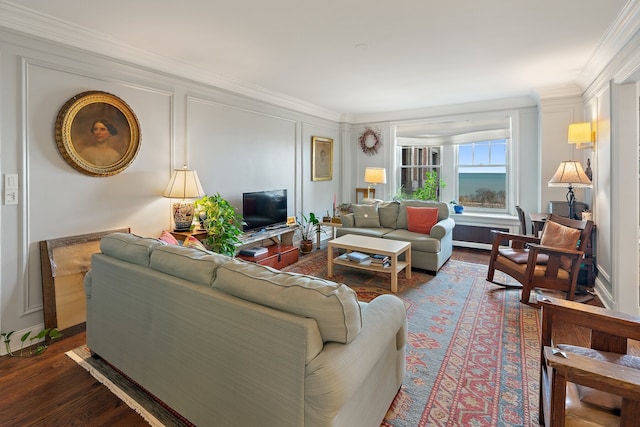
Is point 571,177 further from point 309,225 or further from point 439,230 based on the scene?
point 309,225

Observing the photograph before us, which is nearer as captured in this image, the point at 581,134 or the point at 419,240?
the point at 581,134

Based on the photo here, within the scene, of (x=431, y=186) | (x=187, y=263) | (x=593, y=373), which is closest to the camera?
(x=593, y=373)

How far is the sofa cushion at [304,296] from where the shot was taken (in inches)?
50.0

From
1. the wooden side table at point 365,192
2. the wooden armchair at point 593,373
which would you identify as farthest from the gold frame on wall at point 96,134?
the wooden side table at point 365,192

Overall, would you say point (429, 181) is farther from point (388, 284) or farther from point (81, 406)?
point (81, 406)

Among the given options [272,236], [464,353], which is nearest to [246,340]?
[464,353]

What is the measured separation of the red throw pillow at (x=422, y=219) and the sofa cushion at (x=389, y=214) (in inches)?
10.9

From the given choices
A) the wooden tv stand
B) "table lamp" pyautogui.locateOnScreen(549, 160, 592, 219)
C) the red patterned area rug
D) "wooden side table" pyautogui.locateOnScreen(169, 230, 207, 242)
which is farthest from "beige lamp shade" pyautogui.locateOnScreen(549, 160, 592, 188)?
"wooden side table" pyautogui.locateOnScreen(169, 230, 207, 242)

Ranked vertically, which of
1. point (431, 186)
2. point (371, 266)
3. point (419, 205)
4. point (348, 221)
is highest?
point (431, 186)

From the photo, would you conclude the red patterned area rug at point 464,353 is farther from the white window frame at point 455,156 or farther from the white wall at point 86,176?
the white wall at point 86,176

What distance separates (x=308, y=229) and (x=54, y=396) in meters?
4.13

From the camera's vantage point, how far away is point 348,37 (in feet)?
9.55

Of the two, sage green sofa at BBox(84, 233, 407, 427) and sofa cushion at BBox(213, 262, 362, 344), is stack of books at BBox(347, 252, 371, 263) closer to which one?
sage green sofa at BBox(84, 233, 407, 427)

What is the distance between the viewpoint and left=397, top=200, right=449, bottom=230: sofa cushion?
4.91m
